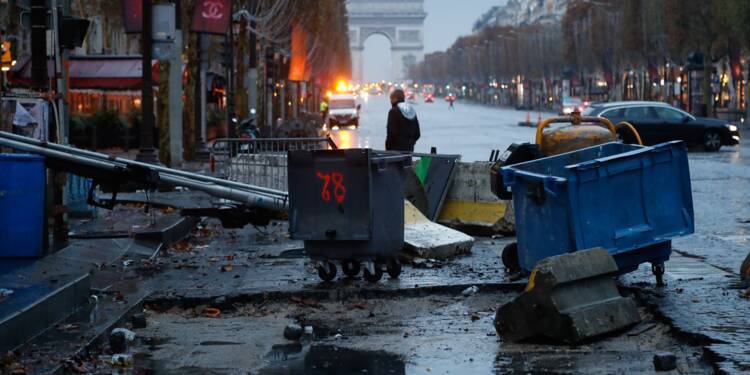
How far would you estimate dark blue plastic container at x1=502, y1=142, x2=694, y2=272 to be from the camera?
32.5 ft

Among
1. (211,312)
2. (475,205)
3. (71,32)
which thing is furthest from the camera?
(475,205)

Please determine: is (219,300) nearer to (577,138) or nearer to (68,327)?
(68,327)

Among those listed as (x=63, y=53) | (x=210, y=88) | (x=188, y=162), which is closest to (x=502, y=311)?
(x=63, y=53)

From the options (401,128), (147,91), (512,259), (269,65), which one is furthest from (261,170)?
(269,65)

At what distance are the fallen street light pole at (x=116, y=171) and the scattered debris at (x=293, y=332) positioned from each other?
12.1 feet

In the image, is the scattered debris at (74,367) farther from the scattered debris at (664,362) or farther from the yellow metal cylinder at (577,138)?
the yellow metal cylinder at (577,138)

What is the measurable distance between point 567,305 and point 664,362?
1.01 m

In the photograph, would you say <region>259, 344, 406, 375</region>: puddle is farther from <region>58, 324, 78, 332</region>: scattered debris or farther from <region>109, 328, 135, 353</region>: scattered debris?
<region>58, 324, 78, 332</region>: scattered debris

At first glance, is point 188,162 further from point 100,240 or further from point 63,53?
point 100,240

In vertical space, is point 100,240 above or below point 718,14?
below

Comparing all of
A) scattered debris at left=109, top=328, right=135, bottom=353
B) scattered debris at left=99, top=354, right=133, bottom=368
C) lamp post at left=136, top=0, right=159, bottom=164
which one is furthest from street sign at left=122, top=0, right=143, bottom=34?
scattered debris at left=99, top=354, right=133, bottom=368

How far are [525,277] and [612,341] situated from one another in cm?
282

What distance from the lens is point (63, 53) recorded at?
15992 mm

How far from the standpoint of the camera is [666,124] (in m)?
37.1
